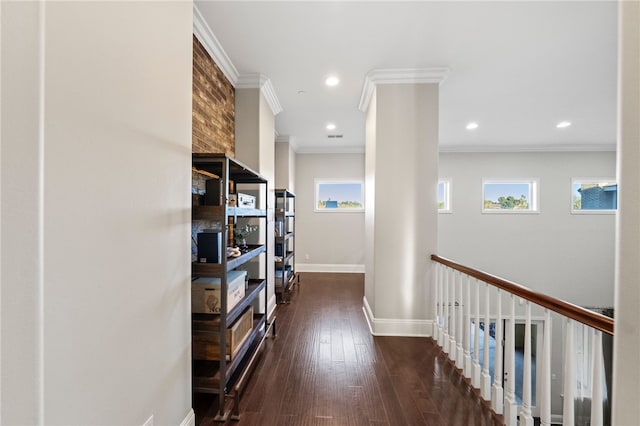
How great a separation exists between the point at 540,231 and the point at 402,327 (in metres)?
5.28

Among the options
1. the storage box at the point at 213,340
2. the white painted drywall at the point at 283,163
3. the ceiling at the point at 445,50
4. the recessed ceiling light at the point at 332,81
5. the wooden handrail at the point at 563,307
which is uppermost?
the ceiling at the point at 445,50

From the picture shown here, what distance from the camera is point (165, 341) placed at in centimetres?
127

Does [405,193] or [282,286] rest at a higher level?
[405,193]

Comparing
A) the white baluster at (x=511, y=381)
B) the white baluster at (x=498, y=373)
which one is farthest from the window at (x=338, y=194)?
the white baluster at (x=511, y=381)

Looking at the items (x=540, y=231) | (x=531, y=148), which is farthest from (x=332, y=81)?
(x=540, y=231)

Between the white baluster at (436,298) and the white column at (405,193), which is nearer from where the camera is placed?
the white baluster at (436,298)

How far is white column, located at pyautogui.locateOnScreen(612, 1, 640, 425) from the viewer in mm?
606

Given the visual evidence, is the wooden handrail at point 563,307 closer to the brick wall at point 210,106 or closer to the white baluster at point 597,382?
the white baluster at point 597,382

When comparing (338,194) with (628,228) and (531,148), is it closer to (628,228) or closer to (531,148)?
(531,148)

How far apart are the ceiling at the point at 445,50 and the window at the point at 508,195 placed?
211cm

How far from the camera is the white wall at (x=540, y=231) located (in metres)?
5.82

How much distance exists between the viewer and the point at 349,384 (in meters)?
2.01

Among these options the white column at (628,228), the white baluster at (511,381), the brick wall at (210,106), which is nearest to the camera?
the white column at (628,228)

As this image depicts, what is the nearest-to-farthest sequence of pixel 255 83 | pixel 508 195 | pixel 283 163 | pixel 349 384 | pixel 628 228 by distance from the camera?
pixel 628 228, pixel 349 384, pixel 255 83, pixel 283 163, pixel 508 195
